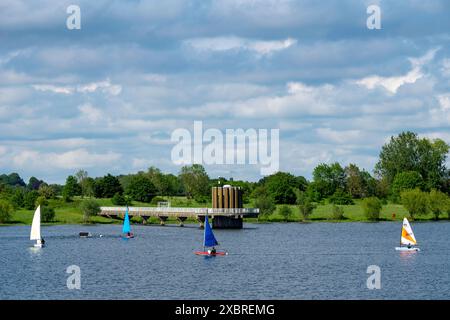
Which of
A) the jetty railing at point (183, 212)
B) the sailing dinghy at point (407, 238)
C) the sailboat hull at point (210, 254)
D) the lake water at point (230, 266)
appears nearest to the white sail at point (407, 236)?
the sailing dinghy at point (407, 238)

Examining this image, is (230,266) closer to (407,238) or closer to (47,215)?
(407,238)

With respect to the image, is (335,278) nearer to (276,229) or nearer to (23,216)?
(276,229)

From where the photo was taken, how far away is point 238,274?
92.0 metres

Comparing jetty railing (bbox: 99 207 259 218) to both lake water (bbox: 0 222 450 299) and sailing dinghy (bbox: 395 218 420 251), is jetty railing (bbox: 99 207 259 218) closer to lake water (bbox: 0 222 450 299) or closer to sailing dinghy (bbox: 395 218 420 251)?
lake water (bbox: 0 222 450 299)

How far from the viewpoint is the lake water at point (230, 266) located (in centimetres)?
7912

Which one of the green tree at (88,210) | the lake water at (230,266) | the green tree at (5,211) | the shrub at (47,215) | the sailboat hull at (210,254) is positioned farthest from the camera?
the green tree at (88,210)

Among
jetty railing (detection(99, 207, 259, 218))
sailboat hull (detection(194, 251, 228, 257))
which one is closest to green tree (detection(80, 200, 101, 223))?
jetty railing (detection(99, 207, 259, 218))

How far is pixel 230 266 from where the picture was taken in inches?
3932

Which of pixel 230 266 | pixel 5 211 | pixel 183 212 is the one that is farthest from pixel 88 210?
pixel 230 266

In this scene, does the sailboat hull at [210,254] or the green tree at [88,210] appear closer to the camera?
the sailboat hull at [210,254]

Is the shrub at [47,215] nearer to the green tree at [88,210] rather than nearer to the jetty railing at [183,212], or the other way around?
the green tree at [88,210]

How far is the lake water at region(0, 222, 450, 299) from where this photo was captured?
7912 centimetres
